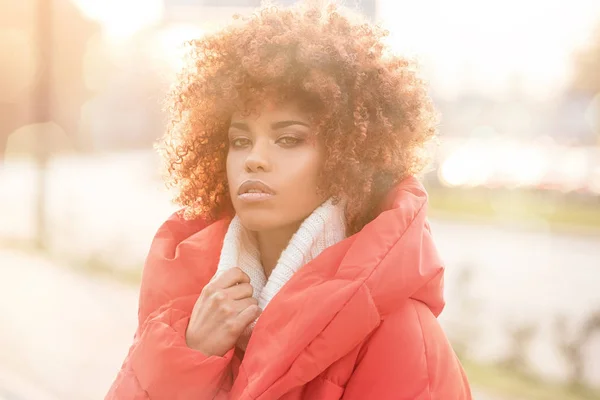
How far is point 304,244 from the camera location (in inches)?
66.6

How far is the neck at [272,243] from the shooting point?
1.83 meters

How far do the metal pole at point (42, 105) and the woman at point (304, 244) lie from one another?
630 centimetres

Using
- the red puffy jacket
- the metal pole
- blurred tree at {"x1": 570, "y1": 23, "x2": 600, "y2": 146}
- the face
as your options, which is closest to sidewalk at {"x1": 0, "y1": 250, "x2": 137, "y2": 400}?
the metal pole

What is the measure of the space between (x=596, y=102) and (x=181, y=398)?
5.38 m

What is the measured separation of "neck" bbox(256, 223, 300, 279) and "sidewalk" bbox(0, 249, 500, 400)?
246cm

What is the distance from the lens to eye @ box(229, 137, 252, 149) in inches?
70.6

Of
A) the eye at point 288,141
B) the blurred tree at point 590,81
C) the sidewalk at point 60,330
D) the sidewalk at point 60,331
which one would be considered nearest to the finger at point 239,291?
the eye at point 288,141

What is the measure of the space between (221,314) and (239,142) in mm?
427

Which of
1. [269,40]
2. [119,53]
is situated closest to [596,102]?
[269,40]

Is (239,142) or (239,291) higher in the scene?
(239,142)

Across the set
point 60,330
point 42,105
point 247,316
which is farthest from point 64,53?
point 247,316

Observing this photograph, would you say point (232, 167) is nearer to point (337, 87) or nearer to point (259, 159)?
point (259, 159)

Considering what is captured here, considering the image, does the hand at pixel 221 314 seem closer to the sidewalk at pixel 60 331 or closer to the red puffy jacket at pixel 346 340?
the red puffy jacket at pixel 346 340

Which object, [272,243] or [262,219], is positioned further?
[272,243]
